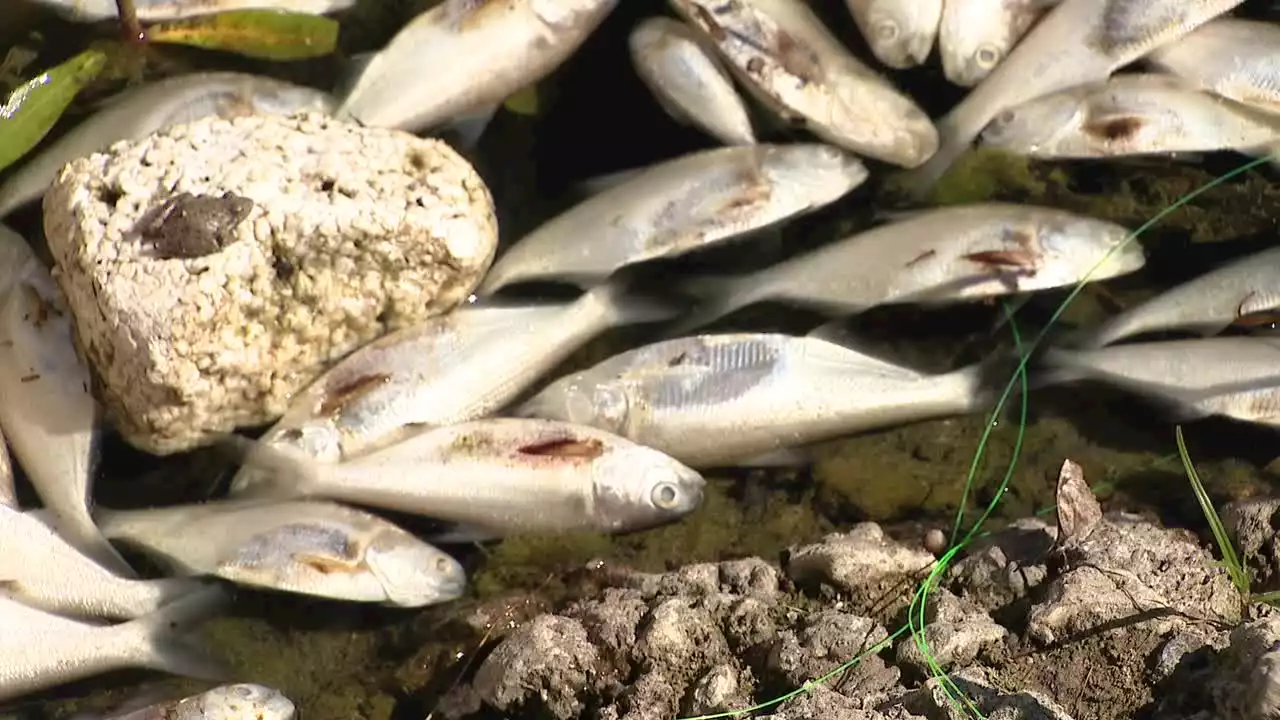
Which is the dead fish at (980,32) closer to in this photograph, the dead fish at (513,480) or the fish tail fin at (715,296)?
the fish tail fin at (715,296)

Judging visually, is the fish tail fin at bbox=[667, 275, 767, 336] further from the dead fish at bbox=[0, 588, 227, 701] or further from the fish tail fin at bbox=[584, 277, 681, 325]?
the dead fish at bbox=[0, 588, 227, 701]

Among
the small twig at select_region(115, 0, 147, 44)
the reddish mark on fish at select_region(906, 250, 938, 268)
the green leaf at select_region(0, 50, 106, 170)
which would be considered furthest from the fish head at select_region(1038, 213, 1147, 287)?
the green leaf at select_region(0, 50, 106, 170)

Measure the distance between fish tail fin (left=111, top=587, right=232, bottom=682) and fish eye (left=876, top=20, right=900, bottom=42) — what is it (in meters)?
3.18

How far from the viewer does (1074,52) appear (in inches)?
175

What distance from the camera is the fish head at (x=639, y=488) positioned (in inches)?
154

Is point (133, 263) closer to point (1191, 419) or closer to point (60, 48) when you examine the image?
point (60, 48)

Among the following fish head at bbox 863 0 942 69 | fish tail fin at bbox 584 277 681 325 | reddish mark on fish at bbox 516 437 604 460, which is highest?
fish head at bbox 863 0 942 69

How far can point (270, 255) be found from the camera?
3729 mm

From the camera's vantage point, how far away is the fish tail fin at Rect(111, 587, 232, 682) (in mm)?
3773

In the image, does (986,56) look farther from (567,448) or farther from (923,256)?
(567,448)

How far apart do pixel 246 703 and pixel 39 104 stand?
242 centimetres

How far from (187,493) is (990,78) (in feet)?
11.0

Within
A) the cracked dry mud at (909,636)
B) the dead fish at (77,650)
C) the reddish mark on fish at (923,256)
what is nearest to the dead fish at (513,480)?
the cracked dry mud at (909,636)

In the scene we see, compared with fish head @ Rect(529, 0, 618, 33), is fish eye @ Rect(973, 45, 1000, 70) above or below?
below
